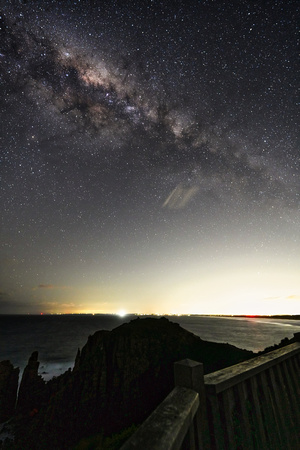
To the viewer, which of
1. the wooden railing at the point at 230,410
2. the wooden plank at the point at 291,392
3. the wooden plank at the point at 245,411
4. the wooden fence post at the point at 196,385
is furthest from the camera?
the wooden plank at the point at 291,392

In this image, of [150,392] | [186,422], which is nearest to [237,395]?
[186,422]

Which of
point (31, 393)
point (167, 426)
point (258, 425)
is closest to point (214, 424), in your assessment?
point (258, 425)

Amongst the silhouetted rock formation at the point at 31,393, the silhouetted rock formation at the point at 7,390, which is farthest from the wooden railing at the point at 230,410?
the silhouetted rock formation at the point at 7,390

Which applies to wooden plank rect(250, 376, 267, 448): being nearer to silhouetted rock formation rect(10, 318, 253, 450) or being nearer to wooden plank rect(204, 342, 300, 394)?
wooden plank rect(204, 342, 300, 394)

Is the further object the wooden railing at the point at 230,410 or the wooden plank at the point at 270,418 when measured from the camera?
the wooden plank at the point at 270,418

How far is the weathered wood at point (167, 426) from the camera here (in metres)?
1.20

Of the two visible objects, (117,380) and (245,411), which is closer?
(245,411)

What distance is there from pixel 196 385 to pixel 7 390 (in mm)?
32883

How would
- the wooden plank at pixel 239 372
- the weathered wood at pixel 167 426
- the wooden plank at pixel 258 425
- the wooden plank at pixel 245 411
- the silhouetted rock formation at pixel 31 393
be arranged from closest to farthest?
1. the weathered wood at pixel 167 426
2. the wooden plank at pixel 239 372
3. the wooden plank at pixel 245 411
4. the wooden plank at pixel 258 425
5. the silhouetted rock formation at pixel 31 393

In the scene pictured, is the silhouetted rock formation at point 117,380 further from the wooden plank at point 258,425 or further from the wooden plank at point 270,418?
the wooden plank at point 258,425

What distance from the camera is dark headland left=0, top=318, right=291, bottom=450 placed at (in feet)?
52.5

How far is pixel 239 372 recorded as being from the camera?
8.71 feet

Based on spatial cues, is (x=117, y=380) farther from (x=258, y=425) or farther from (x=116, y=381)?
(x=258, y=425)

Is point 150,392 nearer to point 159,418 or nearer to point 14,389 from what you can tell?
point 159,418
